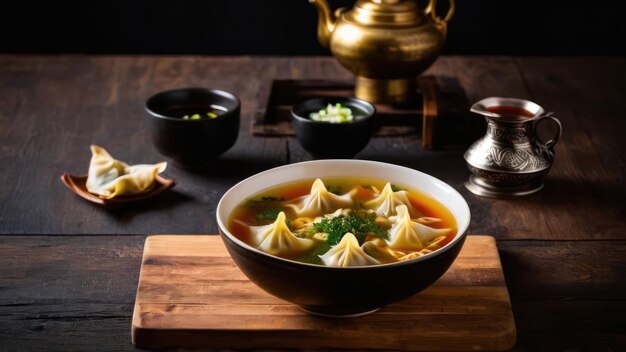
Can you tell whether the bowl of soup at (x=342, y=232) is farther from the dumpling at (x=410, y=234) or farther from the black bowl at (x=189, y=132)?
the black bowl at (x=189, y=132)

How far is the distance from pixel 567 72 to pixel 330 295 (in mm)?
1907

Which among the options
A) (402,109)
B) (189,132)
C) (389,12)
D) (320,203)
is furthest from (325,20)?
(320,203)

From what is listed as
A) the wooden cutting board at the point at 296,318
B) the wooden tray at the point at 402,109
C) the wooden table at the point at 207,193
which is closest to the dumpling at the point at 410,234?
the wooden cutting board at the point at 296,318

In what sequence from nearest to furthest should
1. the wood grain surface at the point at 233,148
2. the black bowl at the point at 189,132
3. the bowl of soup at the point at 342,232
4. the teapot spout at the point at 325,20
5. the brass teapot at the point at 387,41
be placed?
the bowl of soup at the point at 342,232
the wood grain surface at the point at 233,148
the black bowl at the point at 189,132
the brass teapot at the point at 387,41
the teapot spout at the point at 325,20

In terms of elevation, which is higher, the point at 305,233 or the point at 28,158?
the point at 305,233

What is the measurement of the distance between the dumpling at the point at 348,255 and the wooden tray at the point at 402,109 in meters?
0.98

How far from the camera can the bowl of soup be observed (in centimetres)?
134

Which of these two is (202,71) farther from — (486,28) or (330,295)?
(330,295)

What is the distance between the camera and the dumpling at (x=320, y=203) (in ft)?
5.34

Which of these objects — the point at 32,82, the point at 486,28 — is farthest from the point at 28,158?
the point at 486,28

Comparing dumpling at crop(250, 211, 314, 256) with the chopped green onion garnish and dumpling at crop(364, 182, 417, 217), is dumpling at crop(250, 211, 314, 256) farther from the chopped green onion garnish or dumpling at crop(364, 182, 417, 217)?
the chopped green onion garnish

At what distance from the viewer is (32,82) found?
284cm

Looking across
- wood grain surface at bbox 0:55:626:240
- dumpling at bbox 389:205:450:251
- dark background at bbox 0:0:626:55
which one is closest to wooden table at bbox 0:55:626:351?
wood grain surface at bbox 0:55:626:240

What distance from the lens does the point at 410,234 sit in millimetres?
1520
